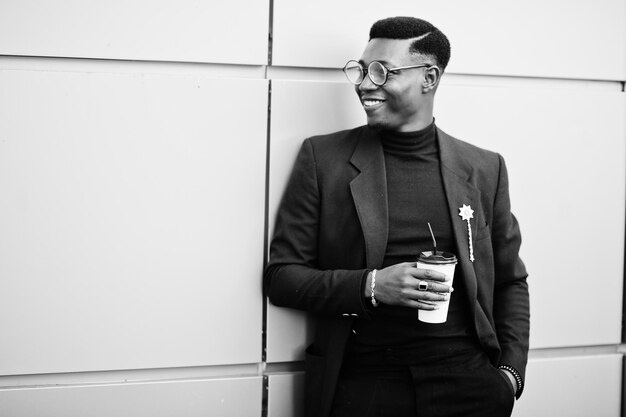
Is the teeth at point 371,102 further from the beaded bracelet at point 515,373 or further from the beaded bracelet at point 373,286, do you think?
the beaded bracelet at point 515,373

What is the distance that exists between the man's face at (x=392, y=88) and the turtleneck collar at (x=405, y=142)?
41mm

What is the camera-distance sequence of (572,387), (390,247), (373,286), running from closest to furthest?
(373,286)
(390,247)
(572,387)

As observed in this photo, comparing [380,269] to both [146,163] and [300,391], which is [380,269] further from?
[146,163]

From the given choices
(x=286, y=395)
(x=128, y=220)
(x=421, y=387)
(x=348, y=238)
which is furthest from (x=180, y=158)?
(x=421, y=387)

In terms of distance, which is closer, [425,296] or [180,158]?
[425,296]

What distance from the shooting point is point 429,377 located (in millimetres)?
2457

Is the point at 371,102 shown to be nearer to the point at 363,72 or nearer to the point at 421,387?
the point at 363,72

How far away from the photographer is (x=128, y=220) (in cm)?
256

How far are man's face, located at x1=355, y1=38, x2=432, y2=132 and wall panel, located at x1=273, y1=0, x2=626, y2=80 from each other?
0.80 feet

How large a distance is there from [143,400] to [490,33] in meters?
2.01

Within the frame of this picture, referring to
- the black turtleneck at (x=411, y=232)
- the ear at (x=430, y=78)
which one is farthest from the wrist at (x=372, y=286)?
the ear at (x=430, y=78)

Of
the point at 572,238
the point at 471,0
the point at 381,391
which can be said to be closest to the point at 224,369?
the point at 381,391

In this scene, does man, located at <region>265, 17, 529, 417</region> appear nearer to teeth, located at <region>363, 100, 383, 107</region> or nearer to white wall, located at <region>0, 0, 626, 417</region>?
teeth, located at <region>363, 100, 383, 107</region>

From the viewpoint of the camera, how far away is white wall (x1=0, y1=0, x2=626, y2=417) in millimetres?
2484
